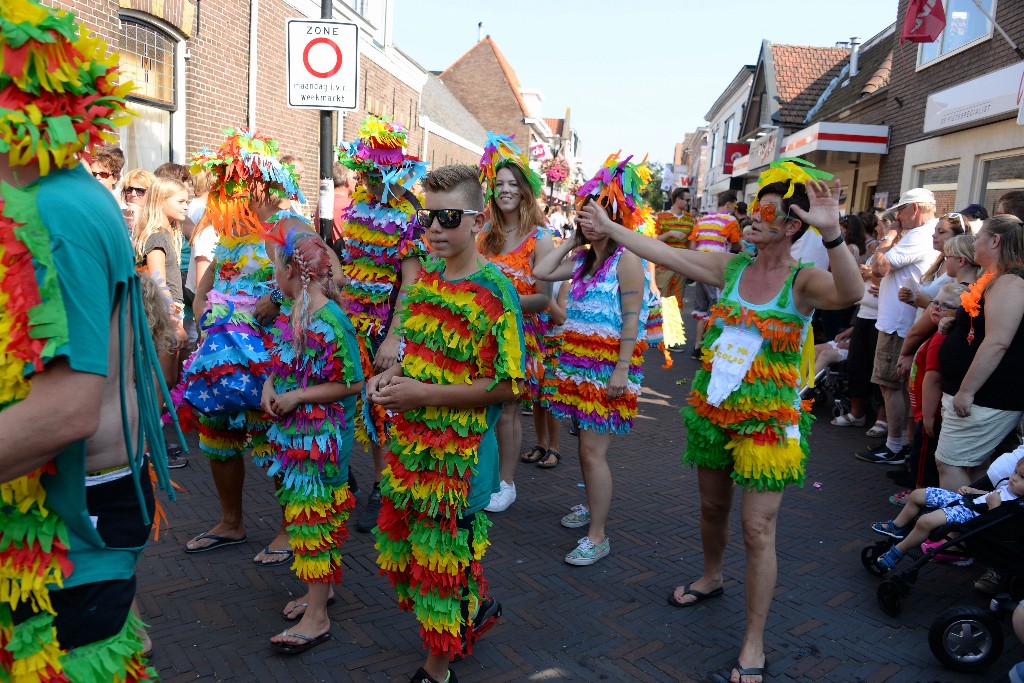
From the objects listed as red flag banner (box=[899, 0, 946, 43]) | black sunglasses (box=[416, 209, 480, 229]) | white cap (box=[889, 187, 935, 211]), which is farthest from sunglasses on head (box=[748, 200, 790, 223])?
red flag banner (box=[899, 0, 946, 43])

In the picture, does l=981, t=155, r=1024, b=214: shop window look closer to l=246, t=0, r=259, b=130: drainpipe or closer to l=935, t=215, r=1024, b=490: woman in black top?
l=935, t=215, r=1024, b=490: woman in black top

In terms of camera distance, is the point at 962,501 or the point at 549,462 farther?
the point at 549,462

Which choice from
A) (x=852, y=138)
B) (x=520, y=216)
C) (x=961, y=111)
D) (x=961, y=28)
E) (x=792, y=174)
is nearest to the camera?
(x=792, y=174)

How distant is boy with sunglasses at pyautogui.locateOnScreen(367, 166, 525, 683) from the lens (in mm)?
2660

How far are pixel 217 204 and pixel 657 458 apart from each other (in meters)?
4.27

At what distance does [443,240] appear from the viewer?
8.88ft

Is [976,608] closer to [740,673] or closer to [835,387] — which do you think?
[740,673]

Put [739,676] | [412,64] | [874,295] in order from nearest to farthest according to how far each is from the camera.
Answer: [739,676], [874,295], [412,64]

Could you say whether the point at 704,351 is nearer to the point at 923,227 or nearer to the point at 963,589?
the point at 963,589

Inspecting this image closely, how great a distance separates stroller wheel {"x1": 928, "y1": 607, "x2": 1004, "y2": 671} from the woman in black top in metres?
1.27

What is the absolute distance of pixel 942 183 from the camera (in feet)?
37.4

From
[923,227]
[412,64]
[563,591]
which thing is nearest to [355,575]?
[563,591]

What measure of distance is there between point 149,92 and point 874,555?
8.86 metres

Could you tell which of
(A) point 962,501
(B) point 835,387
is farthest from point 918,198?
(A) point 962,501
